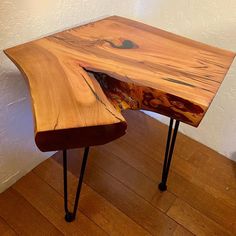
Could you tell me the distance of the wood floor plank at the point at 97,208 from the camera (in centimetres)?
96

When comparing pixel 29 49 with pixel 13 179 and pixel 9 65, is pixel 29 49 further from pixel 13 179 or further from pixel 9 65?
pixel 13 179

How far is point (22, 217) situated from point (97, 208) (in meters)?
0.27

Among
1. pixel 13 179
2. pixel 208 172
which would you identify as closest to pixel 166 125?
pixel 208 172

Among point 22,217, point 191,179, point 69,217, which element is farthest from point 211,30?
point 22,217

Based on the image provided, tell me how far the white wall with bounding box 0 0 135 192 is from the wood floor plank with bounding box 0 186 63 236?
6 centimetres

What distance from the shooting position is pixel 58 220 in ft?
3.18

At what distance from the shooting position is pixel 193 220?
1.01 m

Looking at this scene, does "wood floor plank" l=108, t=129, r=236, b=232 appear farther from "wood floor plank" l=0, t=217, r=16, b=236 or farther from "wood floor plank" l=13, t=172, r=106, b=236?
"wood floor plank" l=0, t=217, r=16, b=236

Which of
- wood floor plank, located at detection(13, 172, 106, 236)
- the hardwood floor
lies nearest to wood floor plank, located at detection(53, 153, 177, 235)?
the hardwood floor

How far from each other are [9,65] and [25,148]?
0.35 meters

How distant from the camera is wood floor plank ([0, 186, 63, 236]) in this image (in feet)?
3.07

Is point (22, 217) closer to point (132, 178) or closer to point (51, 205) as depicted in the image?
Answer: point (51, 205)

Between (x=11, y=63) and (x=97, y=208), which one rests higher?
(x=11, y=63)

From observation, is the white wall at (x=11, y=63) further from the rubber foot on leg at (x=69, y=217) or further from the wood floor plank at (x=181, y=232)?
the wood floor plank at (x=181, y=232)
